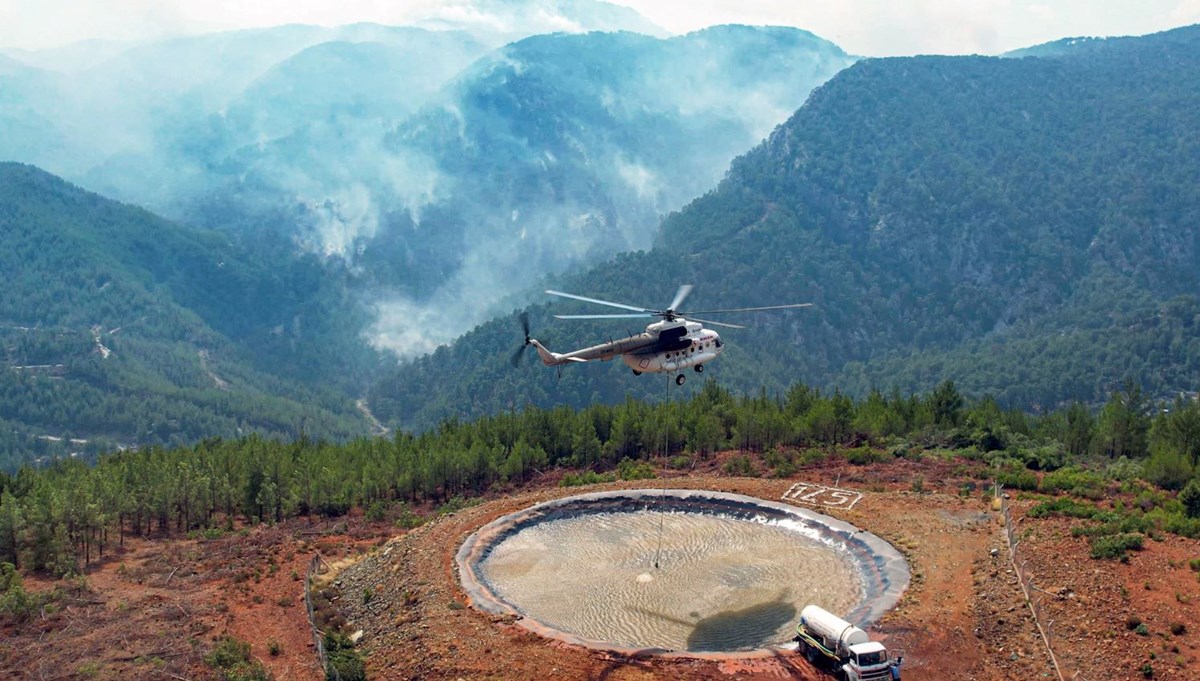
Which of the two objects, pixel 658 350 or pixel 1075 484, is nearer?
pixel 658 350

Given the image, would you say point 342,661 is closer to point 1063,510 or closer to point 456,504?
point 456,504

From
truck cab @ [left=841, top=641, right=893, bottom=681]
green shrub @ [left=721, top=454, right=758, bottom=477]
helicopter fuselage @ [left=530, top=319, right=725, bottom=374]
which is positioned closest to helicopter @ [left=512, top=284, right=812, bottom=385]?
helicopter fuselage @ [left=530, top=319, right=725, bottom=374]

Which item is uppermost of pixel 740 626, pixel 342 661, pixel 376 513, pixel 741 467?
pixel 740 626

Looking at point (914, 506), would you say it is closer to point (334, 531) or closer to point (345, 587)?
Answer: point (345, 587)

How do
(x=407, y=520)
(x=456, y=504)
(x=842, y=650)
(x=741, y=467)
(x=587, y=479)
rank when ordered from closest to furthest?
(x=842, y=650) → (x=407, y=520) → (x=741, y=467) → (x=587, y=479) → (x=456, y=504)

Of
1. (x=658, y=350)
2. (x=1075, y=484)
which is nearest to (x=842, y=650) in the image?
(x=658, y=350)

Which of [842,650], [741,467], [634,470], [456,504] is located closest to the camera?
[842,650]

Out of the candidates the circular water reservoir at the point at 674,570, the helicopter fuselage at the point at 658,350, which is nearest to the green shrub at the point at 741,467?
the circular water reservoir at the point at 674,570

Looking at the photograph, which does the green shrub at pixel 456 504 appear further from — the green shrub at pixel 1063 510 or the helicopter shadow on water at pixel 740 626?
the green shrub at pixel 1063 510

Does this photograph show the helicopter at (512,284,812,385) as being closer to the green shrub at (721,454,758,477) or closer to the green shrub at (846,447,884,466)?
the green shrub at (721,454,758,477)
